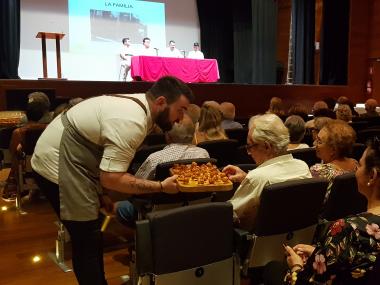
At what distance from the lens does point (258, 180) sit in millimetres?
2086

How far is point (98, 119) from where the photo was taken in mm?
1982

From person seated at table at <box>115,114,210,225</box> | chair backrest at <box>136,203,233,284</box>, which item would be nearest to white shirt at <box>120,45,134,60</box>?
person seated at table at <box>115,114,210,225</box>

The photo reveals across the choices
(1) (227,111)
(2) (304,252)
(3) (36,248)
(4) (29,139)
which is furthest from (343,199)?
(1) (227,111)

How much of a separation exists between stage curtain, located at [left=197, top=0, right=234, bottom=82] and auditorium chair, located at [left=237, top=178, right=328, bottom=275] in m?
11.2

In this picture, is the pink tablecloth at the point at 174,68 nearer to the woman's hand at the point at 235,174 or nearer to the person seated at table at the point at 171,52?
the person seated at table at the point at 171,52

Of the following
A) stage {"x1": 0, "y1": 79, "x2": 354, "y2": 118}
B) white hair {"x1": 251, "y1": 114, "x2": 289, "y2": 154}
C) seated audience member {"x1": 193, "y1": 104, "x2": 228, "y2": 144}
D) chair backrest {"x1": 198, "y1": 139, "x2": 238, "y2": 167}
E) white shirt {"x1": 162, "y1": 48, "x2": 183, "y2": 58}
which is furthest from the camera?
white shirt {"x1": 162, "y1": 48, "x2": 183, "y2": 58}

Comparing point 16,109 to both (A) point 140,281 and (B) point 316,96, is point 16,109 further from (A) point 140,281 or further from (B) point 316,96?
(B) point 316,96

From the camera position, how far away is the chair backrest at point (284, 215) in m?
1.99

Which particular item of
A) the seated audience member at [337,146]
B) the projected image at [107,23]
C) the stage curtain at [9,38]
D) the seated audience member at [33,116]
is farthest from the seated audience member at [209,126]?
the projected image at [107,23]

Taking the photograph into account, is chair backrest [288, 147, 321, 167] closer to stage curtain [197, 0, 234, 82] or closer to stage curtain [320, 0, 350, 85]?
stage curtain [320, 0, 350, 85]

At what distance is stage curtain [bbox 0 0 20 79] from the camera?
934 cm

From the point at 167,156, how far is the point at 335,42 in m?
10.1

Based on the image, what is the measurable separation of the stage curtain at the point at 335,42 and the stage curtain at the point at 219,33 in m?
2.90

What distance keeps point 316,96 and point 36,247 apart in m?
7.85
